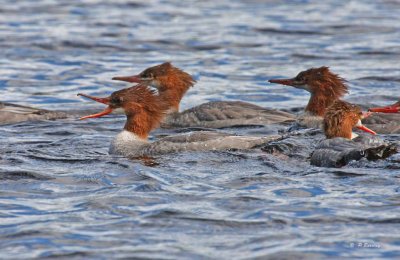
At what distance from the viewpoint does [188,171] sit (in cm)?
1088

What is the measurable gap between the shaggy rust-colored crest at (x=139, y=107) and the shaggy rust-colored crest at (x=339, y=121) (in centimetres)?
210

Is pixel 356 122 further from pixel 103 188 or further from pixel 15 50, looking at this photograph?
pixel 15 50

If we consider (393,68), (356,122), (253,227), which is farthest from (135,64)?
(253,227)

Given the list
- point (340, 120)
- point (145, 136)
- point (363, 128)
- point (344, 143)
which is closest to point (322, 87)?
point (363, 128)

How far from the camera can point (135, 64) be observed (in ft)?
63.3

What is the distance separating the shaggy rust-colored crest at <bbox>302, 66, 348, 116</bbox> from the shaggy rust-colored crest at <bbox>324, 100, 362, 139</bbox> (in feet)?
8.51

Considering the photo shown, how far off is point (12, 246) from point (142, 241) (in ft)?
3.42

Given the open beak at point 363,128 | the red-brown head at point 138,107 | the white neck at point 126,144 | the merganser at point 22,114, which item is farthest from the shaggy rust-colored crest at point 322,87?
the merganser at point 22,114

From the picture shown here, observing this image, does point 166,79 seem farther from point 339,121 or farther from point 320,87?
point 339,121

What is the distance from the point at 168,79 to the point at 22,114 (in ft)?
7.59

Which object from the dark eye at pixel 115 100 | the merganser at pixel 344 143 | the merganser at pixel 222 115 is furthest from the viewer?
the merganser at pixel 222 115

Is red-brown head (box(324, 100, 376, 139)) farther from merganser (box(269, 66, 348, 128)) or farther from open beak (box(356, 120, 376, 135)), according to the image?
merganser (box(269, 66, 348, 128))

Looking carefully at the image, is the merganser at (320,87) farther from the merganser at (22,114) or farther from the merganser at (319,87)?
the merganser at (22,114)

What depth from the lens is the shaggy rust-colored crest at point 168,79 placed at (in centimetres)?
1562
